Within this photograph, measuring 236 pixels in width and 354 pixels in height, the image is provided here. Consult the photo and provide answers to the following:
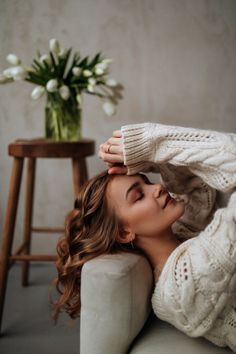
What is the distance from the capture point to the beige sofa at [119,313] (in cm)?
77

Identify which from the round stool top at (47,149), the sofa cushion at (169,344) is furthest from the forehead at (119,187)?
the round stool top at (47,149)

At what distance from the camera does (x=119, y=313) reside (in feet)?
2.54

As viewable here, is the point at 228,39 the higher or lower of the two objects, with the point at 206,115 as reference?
higher

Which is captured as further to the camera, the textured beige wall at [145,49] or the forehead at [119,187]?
the textured beige wall at [145,49]

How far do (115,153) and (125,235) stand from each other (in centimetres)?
23

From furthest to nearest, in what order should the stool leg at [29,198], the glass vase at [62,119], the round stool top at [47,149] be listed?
the stool leg at [29,198], the glass vase at [62,119], the round stool top at [47,149]

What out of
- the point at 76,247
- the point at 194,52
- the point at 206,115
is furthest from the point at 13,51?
the point at 76,247

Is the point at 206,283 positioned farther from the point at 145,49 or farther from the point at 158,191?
the point at 145,49

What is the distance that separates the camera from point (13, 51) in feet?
6.81

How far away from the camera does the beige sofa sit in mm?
769

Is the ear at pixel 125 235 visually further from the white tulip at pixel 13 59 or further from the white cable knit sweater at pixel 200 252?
the white tulip at pixel 13 59

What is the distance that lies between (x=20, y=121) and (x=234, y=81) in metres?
1.25

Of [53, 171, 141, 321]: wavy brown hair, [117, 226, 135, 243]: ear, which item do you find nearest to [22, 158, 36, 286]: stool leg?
[53, 171, 141, 321]: wavy brown hair

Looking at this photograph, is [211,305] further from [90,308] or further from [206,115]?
Result: [206,115]
